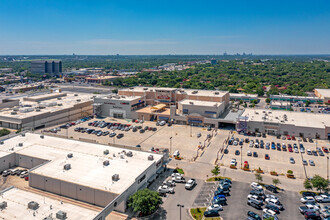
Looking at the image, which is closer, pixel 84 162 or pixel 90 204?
pixel 90 204

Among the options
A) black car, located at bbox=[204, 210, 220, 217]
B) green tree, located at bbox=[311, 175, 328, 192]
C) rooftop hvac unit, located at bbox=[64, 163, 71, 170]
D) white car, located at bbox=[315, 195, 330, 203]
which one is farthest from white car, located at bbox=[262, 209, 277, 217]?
rooftop hvac unit, located at bbox=[64, 163, 71, 170]

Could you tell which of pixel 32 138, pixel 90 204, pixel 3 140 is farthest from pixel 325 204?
pixel 3 140

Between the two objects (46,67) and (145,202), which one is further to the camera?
(46,67)

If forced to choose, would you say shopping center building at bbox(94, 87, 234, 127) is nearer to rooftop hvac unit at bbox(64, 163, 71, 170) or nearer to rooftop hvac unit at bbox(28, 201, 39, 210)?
rooftop hvac unit at bbox(64, 163, 71, 170)

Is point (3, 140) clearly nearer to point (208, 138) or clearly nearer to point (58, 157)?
point (58, 157)

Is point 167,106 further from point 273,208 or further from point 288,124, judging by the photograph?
point 273,208

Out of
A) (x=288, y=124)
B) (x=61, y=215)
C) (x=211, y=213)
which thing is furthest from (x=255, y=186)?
(x=288, y=124)
